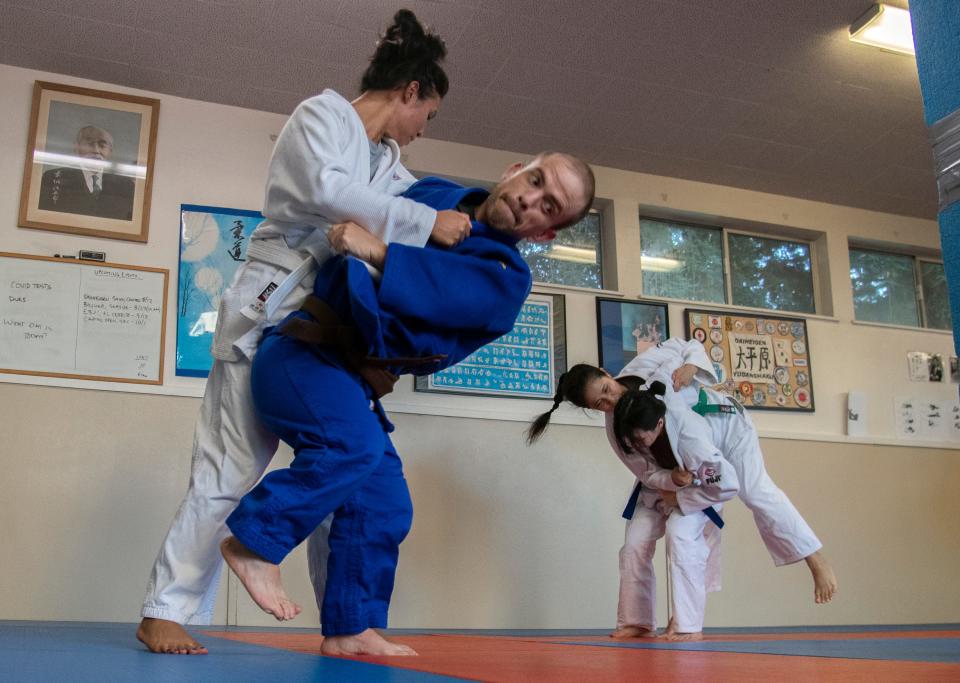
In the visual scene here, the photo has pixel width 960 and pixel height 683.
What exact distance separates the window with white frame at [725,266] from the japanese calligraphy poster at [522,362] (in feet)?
2.48

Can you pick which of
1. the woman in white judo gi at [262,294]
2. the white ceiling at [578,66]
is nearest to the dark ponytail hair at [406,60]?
the woman in white judo gi at [262,294]

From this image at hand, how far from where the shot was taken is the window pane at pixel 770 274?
18.2 ft

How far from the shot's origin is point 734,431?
364 cm

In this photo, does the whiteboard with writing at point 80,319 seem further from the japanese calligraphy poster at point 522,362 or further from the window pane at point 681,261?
the window pane at point 681,261

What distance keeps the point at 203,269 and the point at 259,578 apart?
310 centimetres

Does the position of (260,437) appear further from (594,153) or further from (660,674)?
(594,153)

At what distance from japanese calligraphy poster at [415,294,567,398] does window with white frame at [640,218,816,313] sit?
76 centimetres

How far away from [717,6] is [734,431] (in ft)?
5.99

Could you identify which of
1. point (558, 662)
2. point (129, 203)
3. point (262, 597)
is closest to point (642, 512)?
point (558, 662)

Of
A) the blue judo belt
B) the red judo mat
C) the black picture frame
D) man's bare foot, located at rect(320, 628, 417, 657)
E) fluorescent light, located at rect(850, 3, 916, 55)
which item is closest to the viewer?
the red judo mat

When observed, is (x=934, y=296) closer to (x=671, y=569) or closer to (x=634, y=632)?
(x=671, y=569)

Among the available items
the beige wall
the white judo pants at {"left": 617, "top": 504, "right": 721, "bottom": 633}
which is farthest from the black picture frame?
the white judo pants at {"left": 617, "top": 504, "right": 721, "bottom": 633}

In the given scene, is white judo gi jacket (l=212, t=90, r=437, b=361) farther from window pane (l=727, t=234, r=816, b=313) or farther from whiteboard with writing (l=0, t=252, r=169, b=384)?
window pane (l=727, t=234, r=816, b=313)

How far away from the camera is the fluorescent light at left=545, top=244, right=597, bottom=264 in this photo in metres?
5.16
